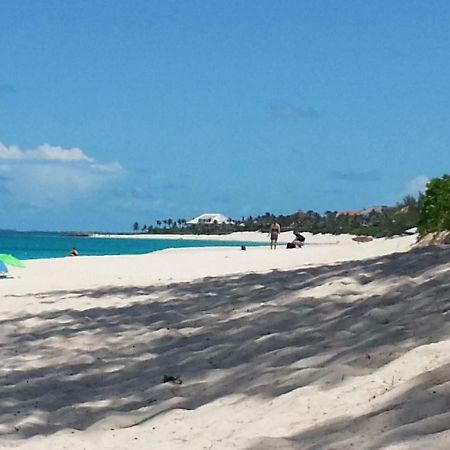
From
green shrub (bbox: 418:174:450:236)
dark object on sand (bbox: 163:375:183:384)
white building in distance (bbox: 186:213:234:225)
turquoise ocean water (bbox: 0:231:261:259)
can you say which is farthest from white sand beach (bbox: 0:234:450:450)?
white building in distance (bbox: 186:213:234:225)

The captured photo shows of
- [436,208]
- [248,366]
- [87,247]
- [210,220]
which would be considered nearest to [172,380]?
[248,366]

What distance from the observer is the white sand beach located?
3.84 metres

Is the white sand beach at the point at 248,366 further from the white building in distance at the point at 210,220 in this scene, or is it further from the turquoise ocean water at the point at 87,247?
the white building in distance at the point at 210,220

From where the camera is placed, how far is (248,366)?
208 inches

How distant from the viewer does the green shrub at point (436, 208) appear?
52.5ft

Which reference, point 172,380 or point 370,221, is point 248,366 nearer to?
point 172,380

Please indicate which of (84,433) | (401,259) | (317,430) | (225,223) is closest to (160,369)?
(84,433)

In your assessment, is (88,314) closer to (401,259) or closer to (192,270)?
(401,259)

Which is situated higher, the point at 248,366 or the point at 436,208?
the point at 436,208

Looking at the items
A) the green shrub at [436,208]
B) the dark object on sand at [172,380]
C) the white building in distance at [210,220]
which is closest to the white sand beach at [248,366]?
the dark object on sand at [172,380]

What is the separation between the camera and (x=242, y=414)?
4312 mm

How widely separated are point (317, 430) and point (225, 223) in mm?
142902

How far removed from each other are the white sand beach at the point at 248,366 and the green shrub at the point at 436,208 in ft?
23.6

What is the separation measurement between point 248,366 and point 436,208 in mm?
11901
